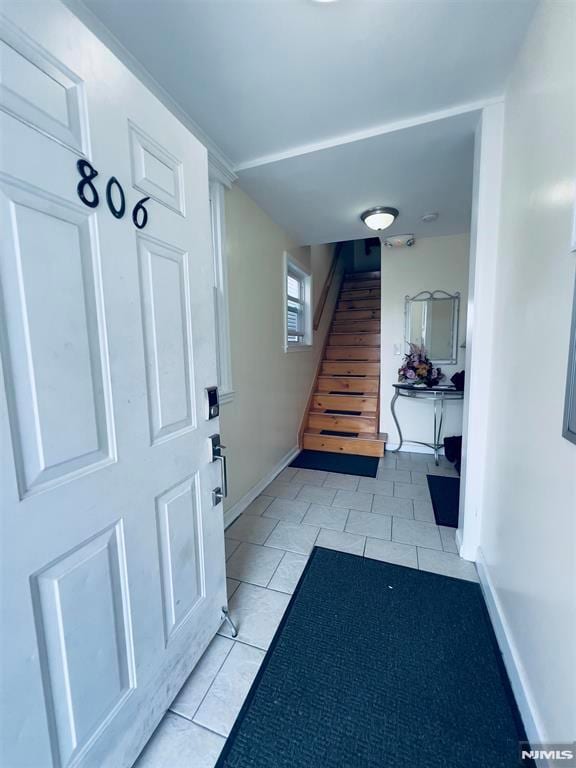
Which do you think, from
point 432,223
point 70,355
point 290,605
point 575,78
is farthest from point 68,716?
point 432,223

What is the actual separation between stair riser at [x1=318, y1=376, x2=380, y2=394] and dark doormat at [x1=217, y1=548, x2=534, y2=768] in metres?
2.80

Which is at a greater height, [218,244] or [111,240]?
[218,244]

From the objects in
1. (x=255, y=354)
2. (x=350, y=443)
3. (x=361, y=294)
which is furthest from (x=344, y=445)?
(x=361, y=294)

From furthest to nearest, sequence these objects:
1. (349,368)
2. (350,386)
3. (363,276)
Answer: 1. (363,276)
2. (349,368)
3. (350,386)

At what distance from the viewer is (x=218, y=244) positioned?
2059 millimetres

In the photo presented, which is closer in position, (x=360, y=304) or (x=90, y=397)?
(x=90, y=397)

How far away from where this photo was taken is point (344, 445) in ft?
12.1

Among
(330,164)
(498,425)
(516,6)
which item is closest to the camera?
(516,6)

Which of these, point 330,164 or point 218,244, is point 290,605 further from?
point 330,164

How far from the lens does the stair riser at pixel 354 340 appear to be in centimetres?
485

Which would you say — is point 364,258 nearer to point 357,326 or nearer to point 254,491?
point 357,326

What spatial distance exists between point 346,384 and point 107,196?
150 inches

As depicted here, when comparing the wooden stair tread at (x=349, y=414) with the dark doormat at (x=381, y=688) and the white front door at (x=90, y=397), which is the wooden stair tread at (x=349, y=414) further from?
the white front door at (x=90, y=397)

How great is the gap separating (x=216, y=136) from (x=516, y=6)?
4.66 ft
